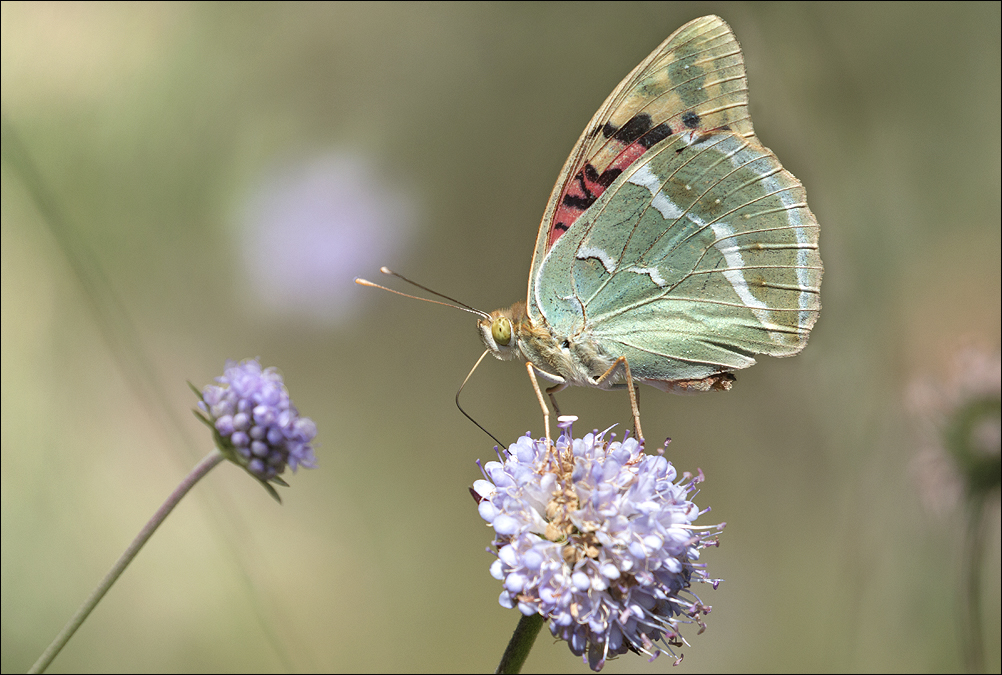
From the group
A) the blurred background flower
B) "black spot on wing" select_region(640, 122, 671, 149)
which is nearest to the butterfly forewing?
"black spot on wing" select_region(640, 122, 671, 149)

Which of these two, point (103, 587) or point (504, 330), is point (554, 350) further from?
point (103, 587)

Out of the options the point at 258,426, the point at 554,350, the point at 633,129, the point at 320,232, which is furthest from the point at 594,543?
the point at 320,232

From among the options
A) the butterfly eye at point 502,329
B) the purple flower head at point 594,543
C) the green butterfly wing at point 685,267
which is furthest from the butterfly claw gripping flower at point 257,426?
the green butterfly wing at point 685,267

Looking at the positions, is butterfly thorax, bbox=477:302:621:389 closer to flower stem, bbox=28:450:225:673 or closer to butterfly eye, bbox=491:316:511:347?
butterfly eye, bbox=491:316:511:347

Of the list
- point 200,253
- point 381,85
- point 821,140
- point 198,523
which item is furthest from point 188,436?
point 821,140

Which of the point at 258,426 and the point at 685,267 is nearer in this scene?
the point at 258,426
